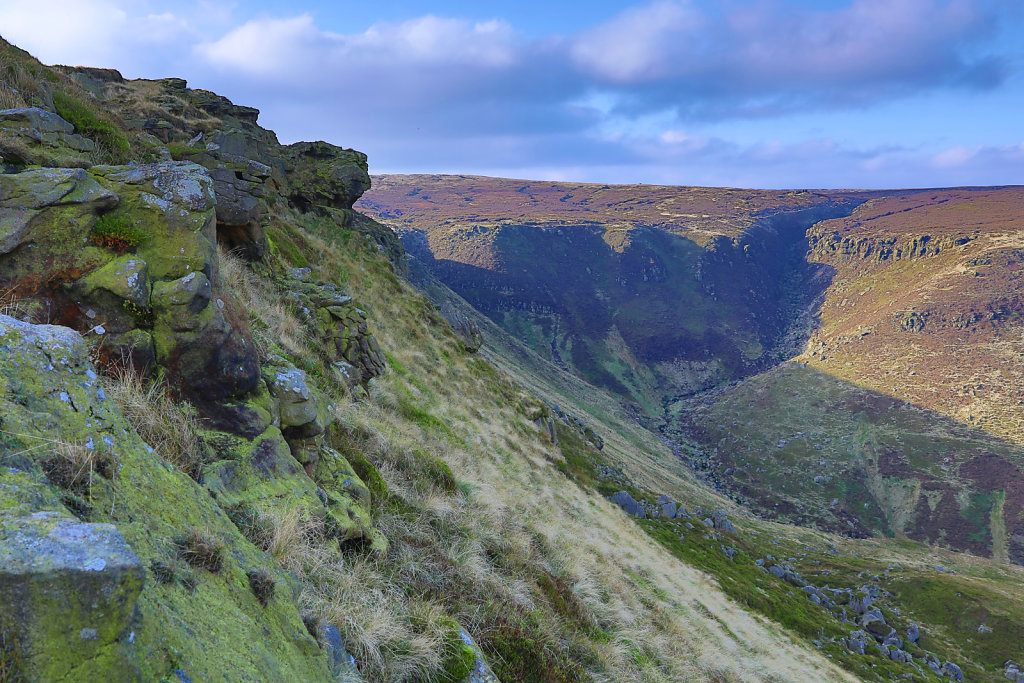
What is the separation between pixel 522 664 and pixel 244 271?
1324cm

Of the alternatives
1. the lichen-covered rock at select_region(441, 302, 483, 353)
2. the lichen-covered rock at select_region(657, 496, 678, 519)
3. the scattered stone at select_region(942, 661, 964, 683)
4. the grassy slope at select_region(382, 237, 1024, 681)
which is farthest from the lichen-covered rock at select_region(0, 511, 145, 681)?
the scattered stone at select_region(942, 661, 964, 683)

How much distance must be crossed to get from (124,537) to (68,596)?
82 cm

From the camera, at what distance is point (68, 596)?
2.43m

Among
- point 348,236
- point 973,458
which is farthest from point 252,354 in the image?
point 973,458

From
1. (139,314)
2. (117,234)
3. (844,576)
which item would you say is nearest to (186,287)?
(139,314)

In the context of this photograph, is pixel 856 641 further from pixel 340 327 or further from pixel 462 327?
pixel 340 327

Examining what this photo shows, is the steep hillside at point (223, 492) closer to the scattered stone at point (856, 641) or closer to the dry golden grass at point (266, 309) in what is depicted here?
the dry golden grass at point (266, 309)

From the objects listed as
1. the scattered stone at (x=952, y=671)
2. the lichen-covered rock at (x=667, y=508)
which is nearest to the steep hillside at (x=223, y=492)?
the lichen-covered rock at (x=667, y=508)

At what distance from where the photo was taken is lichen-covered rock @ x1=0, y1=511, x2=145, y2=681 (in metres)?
2.30

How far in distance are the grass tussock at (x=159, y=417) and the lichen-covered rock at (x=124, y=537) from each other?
1.04m

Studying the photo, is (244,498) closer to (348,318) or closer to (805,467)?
(348,318)

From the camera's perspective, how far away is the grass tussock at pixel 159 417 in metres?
5.18

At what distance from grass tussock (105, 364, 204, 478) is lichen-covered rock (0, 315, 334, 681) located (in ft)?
3.42

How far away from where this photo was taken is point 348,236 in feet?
118
